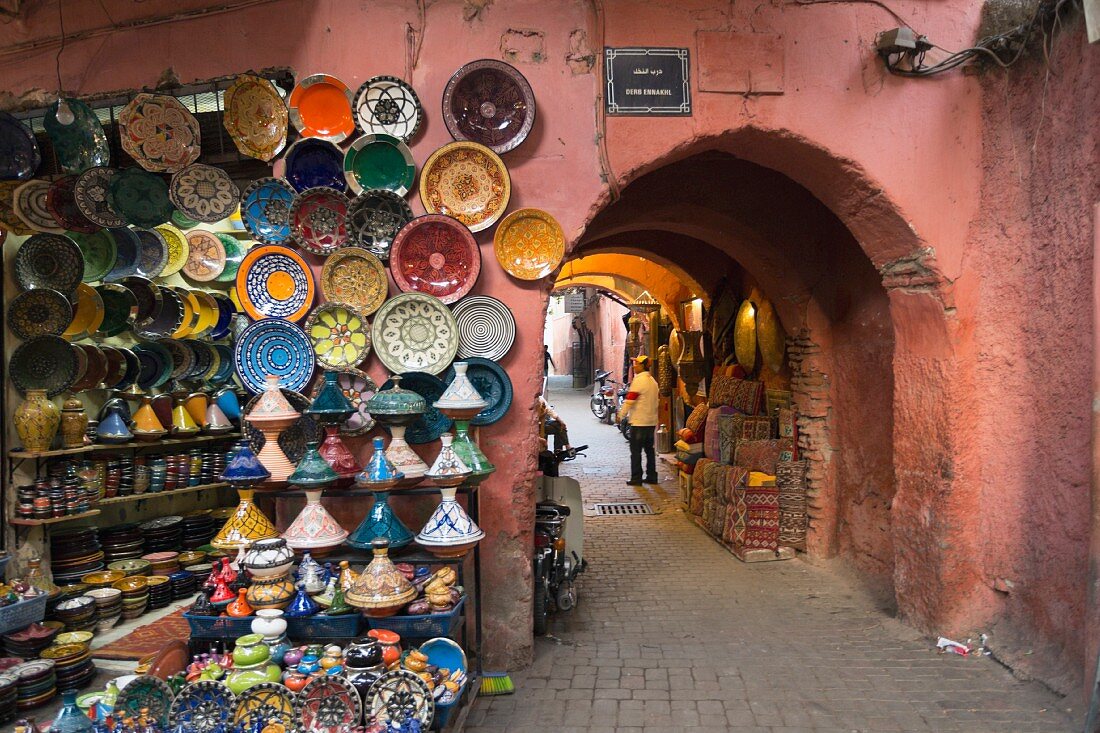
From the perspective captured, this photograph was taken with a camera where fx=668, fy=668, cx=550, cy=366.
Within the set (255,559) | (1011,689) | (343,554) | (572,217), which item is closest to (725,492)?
(1011,689)

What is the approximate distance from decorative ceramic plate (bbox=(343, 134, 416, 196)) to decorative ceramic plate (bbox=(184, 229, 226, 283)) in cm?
265

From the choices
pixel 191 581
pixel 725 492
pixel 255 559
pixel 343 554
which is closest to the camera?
pixel 255 559

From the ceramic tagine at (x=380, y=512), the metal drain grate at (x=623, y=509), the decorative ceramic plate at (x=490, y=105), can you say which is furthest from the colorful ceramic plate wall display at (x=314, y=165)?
the metal drain grate at (x=623, y=509)

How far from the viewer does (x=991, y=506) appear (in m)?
3.85

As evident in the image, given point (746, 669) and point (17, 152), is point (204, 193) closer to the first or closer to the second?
point (17, 152)

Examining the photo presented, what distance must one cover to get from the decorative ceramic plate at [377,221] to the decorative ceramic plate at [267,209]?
15.9 inches

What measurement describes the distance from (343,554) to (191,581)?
231 cm

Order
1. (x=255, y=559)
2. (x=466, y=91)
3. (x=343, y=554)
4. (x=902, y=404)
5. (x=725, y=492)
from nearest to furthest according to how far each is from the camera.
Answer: (x=255, y=559) < (x=343, y=554) < (x=466, y=91) < (x=902, y=404) < (x=725, y=492)

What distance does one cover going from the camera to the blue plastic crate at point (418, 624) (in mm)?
2906

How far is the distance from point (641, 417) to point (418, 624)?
628cm

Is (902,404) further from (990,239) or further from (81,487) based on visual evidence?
(81,487)

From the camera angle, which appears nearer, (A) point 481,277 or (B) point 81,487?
(A) point 481,277

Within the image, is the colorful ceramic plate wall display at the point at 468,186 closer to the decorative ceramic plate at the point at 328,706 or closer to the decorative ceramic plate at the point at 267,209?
the decorative ceramic plate at the point at 267,209

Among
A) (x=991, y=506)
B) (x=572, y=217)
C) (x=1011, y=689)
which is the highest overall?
(x=572, y=217)
